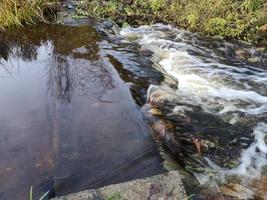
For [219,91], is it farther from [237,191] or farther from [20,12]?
[20,12]

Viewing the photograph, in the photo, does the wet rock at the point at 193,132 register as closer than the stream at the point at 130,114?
No

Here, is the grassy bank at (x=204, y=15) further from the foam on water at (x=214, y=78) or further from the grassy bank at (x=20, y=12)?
the grassy bank at (x=20, y=12)

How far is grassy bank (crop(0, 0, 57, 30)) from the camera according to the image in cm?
793

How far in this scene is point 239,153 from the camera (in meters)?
3.89

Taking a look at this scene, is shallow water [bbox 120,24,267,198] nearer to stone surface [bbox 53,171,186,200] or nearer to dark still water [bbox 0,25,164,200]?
dark still water [bbox 0,25,164,200]

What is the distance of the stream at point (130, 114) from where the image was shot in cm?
344

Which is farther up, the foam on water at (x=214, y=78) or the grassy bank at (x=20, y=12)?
the grassy bank at (x=20, y=12)

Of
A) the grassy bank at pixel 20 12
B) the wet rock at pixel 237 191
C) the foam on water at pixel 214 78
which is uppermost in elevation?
the grassy bank at pixel 20 12

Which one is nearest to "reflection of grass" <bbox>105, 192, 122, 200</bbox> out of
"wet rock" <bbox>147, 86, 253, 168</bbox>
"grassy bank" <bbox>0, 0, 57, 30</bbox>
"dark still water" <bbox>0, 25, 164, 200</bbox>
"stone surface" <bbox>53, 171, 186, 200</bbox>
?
"stone surface" <bbox>53, 171, 186, 200</bbox>

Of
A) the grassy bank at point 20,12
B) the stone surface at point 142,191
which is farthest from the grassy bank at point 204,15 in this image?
the stone surface at point 142,191

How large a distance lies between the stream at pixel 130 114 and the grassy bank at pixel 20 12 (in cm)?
89

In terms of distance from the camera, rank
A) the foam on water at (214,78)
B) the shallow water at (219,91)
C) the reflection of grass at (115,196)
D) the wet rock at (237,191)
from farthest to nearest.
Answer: the foam on water at (214,78) < the shallow water at (219,91) < the wet rock at (237,191) < the reflection of grass at (115,196)

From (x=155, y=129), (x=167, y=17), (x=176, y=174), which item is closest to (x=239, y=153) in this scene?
(x=155, y=129)

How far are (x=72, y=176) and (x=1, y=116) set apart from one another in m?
1.58
